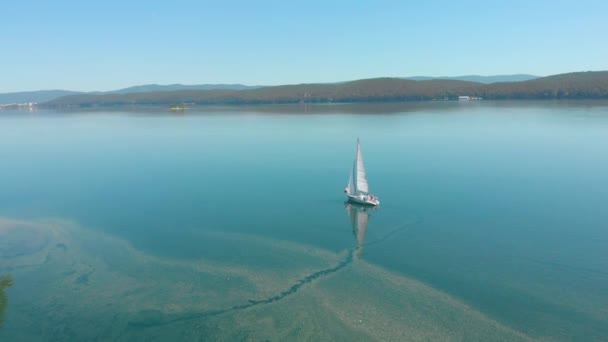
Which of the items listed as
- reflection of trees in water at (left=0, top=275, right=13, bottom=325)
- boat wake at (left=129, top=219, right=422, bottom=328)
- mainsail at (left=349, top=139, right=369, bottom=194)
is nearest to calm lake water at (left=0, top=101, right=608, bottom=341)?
boat wake at (left=129, top=219, right=422, bottom=328)

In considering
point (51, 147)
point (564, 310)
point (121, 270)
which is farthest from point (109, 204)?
point (51, 147)

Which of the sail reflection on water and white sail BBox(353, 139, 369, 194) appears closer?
the sail reflection on water

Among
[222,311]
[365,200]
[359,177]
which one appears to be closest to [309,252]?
[222,311]

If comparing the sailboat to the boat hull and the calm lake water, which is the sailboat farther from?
the calm lake water

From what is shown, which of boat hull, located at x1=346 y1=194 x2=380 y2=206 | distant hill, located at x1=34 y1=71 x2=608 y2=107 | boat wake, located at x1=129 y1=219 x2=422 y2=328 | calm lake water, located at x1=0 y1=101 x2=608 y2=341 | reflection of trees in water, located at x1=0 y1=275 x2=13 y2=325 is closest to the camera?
calm lake water, located at x1=0 y1=101 x2=608 y2=341

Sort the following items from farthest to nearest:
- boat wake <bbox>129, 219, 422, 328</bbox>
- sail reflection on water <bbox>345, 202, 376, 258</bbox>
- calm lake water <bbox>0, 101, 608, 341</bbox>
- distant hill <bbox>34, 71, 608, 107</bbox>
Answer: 1. distant hill <bbox>34, 71, 608, 107</bbox>
2. sail reflection on water <bbox>345, 202, 376, 258</bbox>
3. boat wake <bbox>129, 219, 422, 328</bbox>
4. calm lake water <bbox>0, 101, 608, 341</bbox>

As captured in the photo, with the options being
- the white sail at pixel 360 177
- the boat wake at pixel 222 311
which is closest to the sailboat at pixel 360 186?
the white sail at pixel 360 177

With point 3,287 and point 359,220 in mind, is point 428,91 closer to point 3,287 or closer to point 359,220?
point 359,220

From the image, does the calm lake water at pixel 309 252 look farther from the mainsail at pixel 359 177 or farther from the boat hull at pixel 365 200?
the mainsail at pixel 359 177

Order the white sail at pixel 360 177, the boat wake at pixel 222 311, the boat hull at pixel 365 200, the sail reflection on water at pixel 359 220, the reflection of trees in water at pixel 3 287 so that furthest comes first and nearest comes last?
the boat hull at pixel 365 200 < the white sail at pixel 360 177 < the sail reflection on water at pixel 359 220 < the reflection of trees in water at pixel 3 287 < the boat wake at pixel 222 311
